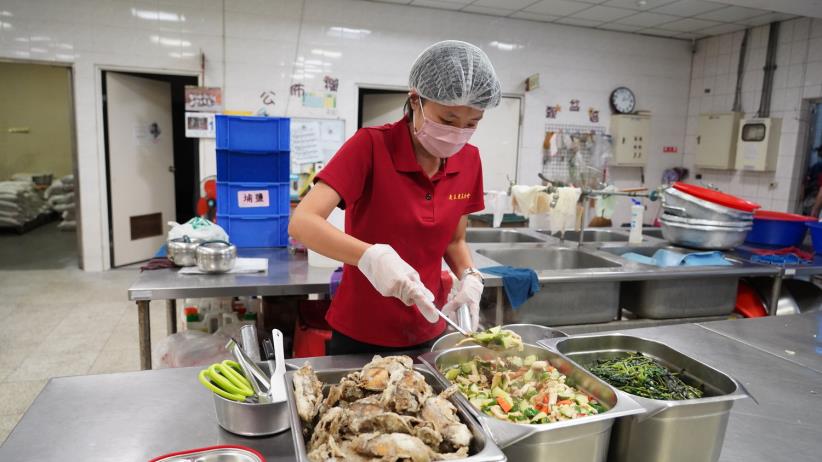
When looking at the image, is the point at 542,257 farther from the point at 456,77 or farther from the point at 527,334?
the point at 456,77

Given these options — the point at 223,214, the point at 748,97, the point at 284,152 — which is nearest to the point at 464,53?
the point at 284,152

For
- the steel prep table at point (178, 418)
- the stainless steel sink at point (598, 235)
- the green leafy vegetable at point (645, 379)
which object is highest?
the stainless steel sink at point (598, 235)

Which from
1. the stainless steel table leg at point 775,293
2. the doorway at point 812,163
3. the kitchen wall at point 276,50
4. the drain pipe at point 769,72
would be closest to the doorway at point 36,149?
the kitchen wall at point 276,50

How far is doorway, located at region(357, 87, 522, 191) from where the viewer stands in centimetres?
643

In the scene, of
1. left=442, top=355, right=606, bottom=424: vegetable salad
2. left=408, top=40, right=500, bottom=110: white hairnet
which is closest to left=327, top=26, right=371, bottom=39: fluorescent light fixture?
left=408, top=40, right=500, bottom=110: white hairnet

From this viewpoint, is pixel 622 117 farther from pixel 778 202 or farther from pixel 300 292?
pixel 300 292

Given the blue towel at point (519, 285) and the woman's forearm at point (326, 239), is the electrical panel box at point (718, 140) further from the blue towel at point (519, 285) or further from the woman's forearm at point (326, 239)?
the woman's forearm at point (326, 239)

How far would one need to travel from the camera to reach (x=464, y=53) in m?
1.44

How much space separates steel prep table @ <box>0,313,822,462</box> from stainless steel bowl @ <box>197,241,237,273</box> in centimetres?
111

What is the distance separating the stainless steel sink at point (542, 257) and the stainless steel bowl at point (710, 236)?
2.34 ft

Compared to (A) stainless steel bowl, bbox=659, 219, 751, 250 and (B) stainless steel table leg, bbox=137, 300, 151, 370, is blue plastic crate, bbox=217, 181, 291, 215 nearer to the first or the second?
(B) stainless steel table leg, bbox=137, 300, 151, 370

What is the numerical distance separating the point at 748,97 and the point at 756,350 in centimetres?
593

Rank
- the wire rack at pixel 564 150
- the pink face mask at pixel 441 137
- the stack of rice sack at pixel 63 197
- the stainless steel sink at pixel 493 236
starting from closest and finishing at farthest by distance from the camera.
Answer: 1. the pink face mask at pixel 441 137
2. the stainless steel sink at pixel 493 236
3. the wire rack at pixel 564 150
4. the stack of rice sack at pixel 63 197

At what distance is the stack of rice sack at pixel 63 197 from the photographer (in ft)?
27.8
